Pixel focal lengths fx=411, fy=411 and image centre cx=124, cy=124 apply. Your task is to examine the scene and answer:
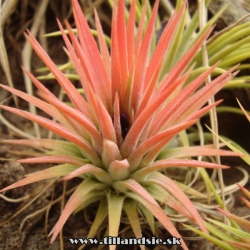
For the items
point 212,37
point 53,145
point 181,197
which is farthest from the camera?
point 212,37

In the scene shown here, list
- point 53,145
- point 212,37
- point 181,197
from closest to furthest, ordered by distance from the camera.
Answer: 1. point 181,197
2. point 53,145
3. point 212,37

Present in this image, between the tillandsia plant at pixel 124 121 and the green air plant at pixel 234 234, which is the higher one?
the tillandsia plant at pixel 124 121

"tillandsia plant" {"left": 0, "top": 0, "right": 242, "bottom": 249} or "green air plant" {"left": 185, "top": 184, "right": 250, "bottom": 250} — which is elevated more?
"tillandsia plant" {"left": 0, "top": 0, "right": 242, "bottom": 249}

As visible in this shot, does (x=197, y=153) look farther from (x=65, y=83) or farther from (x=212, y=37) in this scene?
(x=212, y=37)

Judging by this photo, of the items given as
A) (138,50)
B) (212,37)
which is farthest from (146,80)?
(212,37)

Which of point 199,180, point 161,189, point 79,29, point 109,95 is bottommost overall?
point 199,180

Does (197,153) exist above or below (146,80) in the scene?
below

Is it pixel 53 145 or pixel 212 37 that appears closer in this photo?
pixel 53 145

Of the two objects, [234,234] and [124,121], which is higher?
[124,121]
